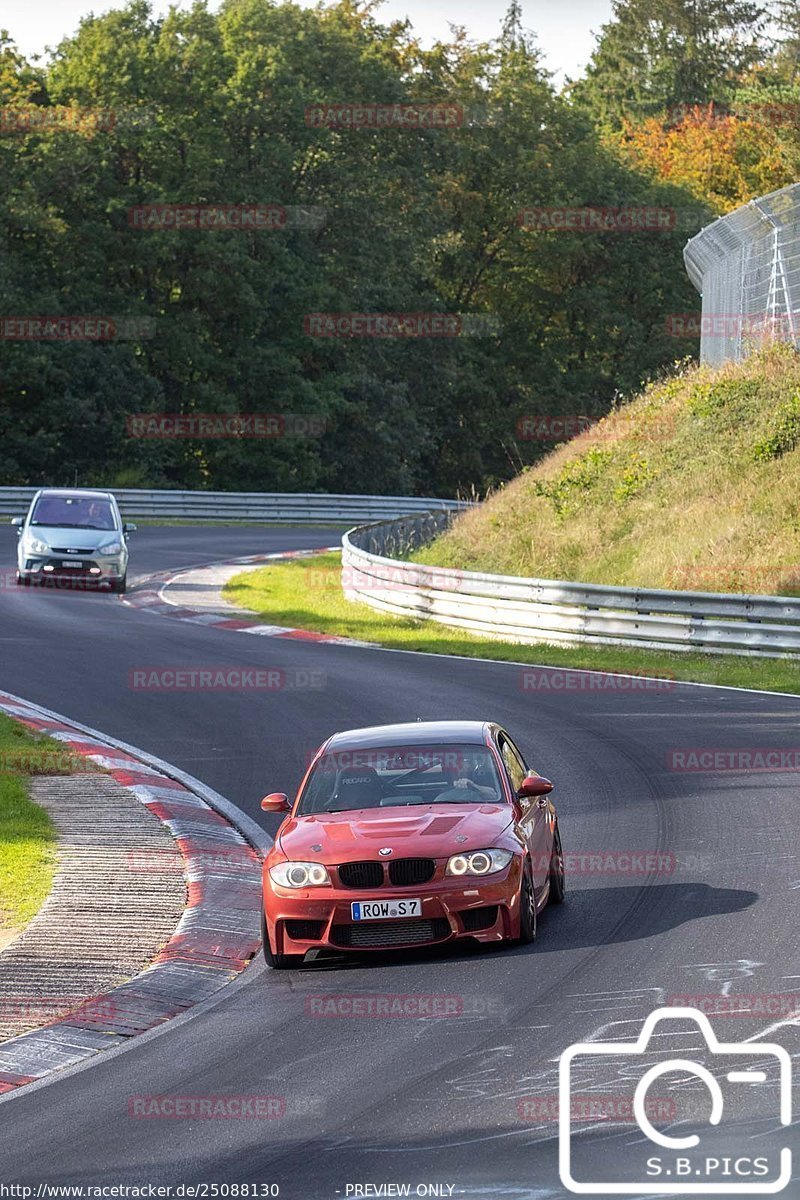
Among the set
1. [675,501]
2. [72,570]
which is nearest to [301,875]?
[675,501]

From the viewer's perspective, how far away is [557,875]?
435 inches

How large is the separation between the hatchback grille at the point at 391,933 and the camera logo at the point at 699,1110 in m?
1.89

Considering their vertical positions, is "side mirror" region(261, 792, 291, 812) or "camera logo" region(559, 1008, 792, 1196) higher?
"side mirror" region(261, 792, 291, 812)

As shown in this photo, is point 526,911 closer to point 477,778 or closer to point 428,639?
point 477,778

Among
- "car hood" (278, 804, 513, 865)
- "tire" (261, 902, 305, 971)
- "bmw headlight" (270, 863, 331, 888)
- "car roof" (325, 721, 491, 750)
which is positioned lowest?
"tire" (261, 902, 305, 971)

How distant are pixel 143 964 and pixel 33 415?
51182 millimetres

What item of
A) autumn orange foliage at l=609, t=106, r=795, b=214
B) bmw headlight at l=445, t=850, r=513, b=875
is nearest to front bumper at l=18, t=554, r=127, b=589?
bmw headlight at l=445, t=850, r=513, b=875

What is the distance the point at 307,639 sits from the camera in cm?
2783

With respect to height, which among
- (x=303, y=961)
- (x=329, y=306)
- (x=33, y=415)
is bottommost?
(x=303, y=961)

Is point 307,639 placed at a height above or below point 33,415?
below

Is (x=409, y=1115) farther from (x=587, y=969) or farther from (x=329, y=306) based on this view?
(x=329, y=306)

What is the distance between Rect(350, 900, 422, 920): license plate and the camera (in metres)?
9.73

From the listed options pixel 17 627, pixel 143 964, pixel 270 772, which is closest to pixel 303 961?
pixel 143 964

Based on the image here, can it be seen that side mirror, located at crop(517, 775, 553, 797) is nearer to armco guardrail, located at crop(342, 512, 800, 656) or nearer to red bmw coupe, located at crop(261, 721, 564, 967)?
red bmw coupe, located at crop(261, 721, 564, 967)
